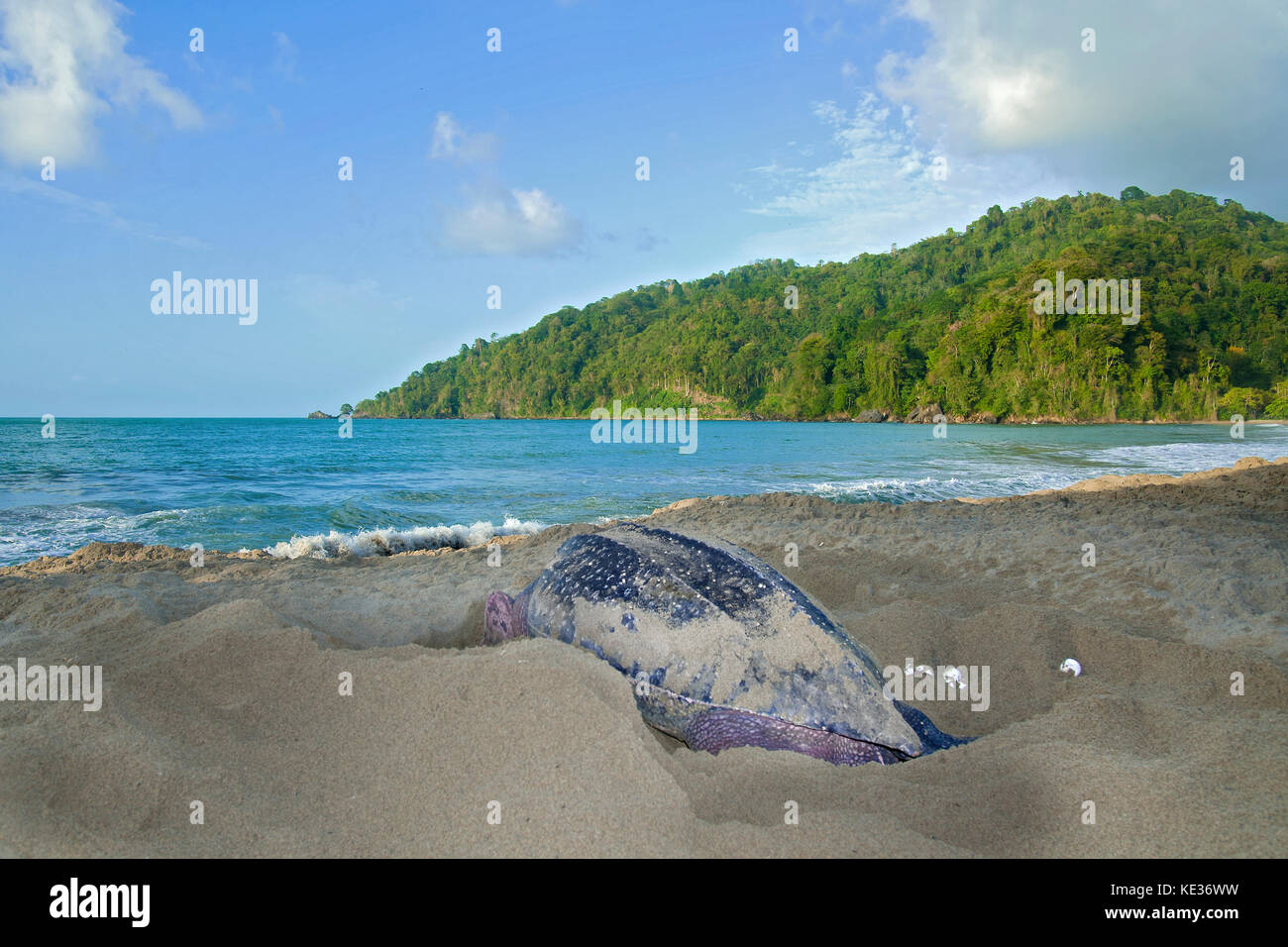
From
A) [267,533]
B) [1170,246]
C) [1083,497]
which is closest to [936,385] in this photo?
[1170,246]

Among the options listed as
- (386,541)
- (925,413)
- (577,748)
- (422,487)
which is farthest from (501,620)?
(925,413)

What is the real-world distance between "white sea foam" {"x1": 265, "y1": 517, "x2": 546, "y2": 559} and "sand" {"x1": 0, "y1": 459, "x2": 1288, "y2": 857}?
3.32 metres

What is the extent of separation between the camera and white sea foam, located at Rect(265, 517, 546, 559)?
8146 millimetres

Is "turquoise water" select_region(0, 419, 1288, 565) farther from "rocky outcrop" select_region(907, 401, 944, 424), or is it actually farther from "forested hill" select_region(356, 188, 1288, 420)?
"rocky outcrop" select_region(907, 401, 944, 424)

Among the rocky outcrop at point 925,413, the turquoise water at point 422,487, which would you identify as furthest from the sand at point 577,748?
the rocky outcrop at point 925,413

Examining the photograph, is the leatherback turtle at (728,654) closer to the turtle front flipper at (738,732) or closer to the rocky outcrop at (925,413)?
the turtle front flipper at (738,732)

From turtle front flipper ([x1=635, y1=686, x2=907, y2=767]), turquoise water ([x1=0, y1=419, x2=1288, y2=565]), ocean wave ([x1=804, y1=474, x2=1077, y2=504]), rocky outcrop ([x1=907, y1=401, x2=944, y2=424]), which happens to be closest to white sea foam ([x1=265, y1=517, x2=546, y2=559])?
turquoise water ([x1=0, y1=419, x2=1288, y2=565])

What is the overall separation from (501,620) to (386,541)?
5.46 metres

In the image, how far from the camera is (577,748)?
2.45 m

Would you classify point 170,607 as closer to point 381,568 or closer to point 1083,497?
point 381,568

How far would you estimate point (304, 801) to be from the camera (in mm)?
2266

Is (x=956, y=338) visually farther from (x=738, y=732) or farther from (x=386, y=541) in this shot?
(x=738, y=732)

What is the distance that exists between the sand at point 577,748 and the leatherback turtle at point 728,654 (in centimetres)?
16
